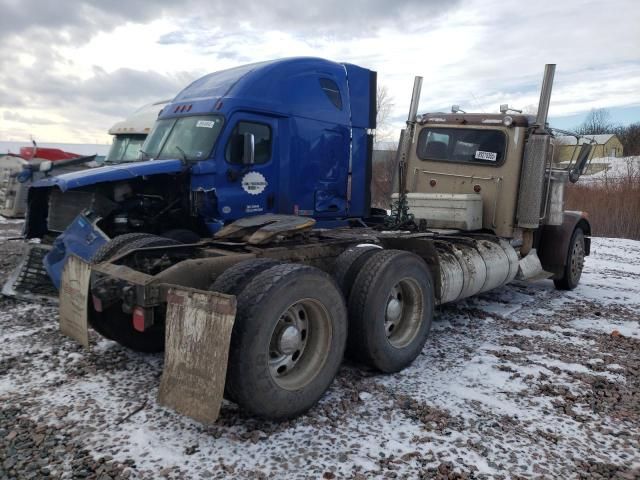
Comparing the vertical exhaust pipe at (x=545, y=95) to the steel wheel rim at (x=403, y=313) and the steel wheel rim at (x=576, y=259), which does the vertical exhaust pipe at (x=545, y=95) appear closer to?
the steel wheel rim at (x=576, y=259)

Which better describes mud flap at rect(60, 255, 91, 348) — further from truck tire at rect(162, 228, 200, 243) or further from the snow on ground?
the snow on ground

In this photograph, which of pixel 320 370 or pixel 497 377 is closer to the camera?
pixel 320 370

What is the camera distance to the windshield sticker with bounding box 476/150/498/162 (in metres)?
7.31

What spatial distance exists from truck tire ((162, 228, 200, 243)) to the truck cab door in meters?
0.40

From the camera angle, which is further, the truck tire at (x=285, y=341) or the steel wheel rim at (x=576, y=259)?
the steel wheel rim at (x=576, y=259)

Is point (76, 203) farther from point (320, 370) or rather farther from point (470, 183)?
point (470, 183)

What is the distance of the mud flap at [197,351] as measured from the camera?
9.67 ft

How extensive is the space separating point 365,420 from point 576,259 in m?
6.22

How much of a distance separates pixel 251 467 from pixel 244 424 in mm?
489

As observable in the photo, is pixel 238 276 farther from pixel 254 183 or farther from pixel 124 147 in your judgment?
pixel 124 147

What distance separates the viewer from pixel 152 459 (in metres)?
2.96

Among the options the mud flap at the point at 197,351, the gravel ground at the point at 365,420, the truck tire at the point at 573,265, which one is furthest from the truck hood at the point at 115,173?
the truck tire at the point at 573,265

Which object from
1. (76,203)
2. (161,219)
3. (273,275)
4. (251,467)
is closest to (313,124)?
(161,219)

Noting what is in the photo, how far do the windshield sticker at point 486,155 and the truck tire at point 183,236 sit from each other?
423 centimetres
